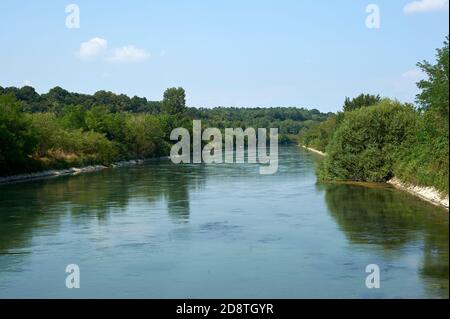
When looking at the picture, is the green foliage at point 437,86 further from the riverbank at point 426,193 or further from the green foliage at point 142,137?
the green foliage at point 142,137

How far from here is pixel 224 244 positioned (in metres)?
29.5

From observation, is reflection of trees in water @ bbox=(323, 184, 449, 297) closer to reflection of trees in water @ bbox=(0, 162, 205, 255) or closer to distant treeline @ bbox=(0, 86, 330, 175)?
reflection of trees in water @ bbox=(0, 162, 205, 255)

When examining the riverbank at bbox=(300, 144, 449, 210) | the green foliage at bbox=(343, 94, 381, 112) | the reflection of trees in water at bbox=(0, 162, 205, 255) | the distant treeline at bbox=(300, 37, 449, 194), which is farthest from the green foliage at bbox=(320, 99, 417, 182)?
the green foliage at bbox=(343, 94, 381, 112)

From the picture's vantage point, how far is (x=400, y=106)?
203ft

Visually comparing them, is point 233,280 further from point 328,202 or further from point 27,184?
point 27,184

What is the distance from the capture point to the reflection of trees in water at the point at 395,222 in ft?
82.7

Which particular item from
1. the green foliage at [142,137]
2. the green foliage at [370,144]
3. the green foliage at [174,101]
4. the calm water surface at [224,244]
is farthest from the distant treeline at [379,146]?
the green foliage at [174,101]

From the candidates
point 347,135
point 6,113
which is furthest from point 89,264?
point 6,113

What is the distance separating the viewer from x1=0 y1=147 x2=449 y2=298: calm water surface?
21875 mm

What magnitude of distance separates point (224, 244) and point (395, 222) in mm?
10155

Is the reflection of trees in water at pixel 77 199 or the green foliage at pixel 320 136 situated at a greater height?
the green foliage at pixel 320 136

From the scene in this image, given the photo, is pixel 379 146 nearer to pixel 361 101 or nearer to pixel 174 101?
pixel 361 101

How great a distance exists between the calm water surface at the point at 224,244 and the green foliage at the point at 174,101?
4389 inches

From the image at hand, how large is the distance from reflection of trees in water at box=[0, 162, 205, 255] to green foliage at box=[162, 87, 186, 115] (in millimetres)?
90705
